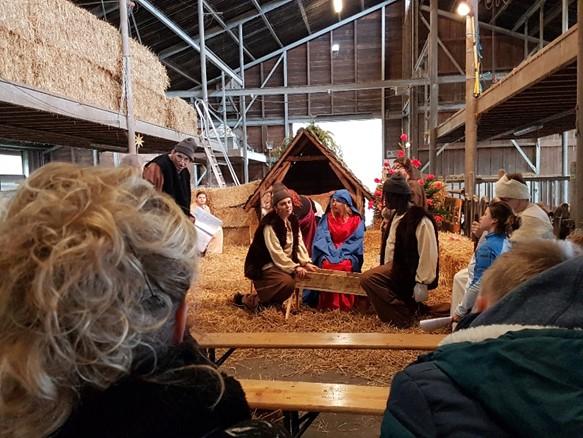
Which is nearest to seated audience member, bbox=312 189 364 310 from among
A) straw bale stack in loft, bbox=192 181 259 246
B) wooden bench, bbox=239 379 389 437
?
wooden bench, bbox=239 379 389 437

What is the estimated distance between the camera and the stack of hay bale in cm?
1031

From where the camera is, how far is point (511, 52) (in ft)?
58.5

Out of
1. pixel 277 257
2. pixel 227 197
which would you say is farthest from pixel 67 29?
pixel 227 197

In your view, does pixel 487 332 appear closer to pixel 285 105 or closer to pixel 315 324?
pixel 315 324

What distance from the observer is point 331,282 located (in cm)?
505

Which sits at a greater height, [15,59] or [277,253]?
[15,59]

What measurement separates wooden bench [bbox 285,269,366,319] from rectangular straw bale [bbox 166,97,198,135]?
5801 millimetres

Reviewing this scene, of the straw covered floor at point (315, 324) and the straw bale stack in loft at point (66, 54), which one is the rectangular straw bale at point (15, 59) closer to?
the straw bale stack in loft at point (66, 54)

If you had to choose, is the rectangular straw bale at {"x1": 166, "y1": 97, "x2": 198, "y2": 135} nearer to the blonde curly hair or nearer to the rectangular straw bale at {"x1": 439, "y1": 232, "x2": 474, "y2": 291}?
the rectangular straw bale at {"x1": 439, "y1": 232, "x2": 474, "y2": 291}

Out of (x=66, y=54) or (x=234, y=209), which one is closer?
(x=66, y=54)

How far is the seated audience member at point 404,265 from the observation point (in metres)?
4.61

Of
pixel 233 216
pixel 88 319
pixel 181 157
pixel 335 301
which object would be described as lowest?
pixel 335 301

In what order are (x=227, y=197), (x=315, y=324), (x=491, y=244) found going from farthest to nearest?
(x=227, y=197)
(x=315, y=324)
(x=491, y=244)

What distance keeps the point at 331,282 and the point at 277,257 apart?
63cm
